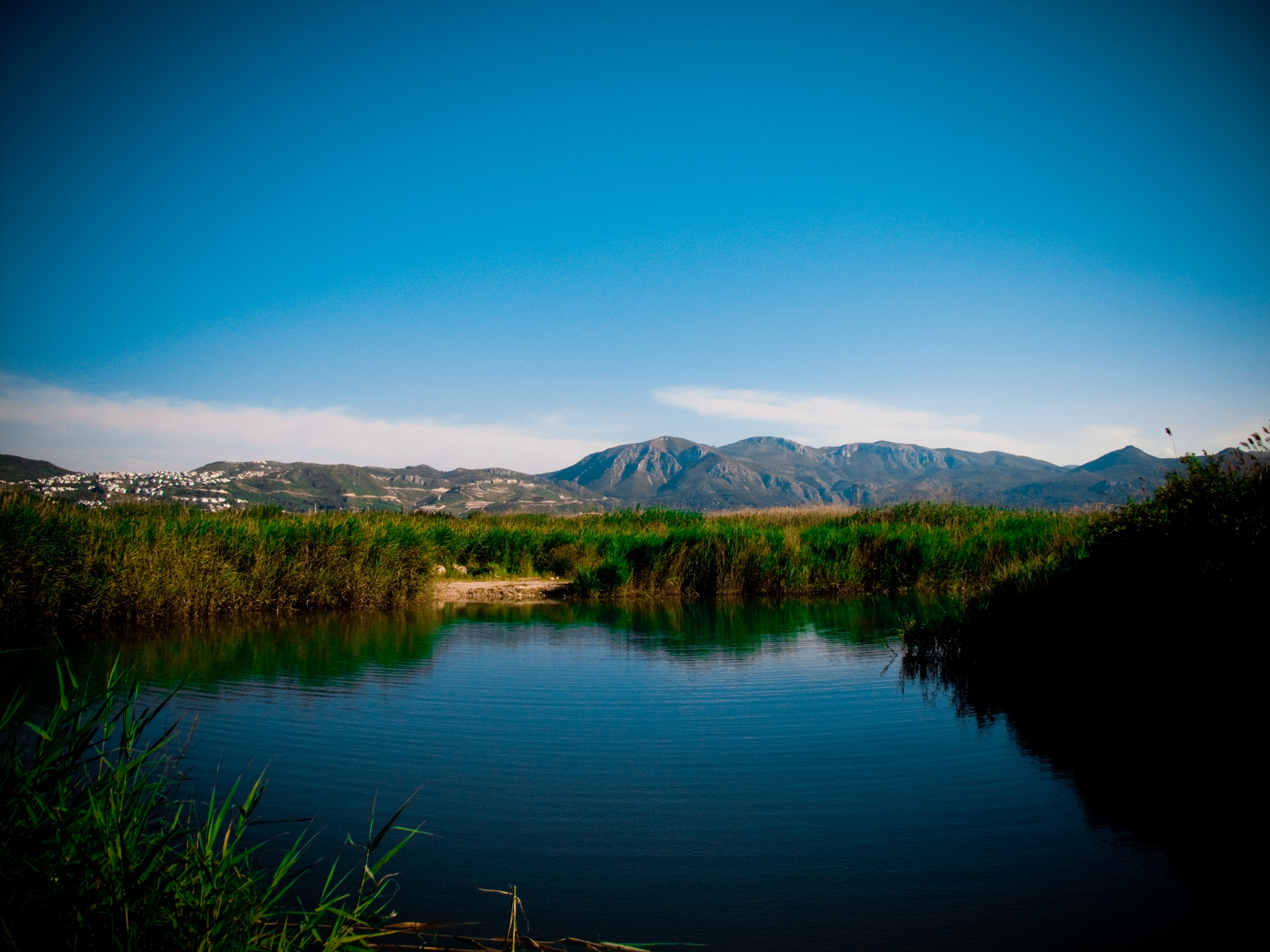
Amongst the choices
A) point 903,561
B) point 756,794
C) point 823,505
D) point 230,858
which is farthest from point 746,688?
point 823,505

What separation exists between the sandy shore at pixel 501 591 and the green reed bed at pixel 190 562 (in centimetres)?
86

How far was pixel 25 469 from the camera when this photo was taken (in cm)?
6034

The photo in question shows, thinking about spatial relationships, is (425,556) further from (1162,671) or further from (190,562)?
(1162,671)

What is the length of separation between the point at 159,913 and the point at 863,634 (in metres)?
11.2

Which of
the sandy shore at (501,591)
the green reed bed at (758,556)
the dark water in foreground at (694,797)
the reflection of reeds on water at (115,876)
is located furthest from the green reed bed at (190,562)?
the reflection of reeds on water at (115,876)

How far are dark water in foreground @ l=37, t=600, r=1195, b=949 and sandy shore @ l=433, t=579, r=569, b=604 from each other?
7.90 m

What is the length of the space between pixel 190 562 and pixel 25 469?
62148 millimetres

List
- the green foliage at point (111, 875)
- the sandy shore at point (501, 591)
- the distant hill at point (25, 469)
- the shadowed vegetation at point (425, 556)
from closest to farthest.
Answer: the green foliage at point (111, 875), the shadowed vegetation at point (425, 556), the sandy shore at point (501, 591), the distant hill at point (25, 469)

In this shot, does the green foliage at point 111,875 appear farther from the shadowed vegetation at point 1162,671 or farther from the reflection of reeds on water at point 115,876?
the shadowed vegetation at point 1162,671

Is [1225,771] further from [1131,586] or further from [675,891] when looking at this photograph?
[675,891]

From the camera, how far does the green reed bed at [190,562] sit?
1161cm

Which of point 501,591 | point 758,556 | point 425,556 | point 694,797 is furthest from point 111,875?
point 758,556

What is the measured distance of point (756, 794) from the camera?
5344 mm

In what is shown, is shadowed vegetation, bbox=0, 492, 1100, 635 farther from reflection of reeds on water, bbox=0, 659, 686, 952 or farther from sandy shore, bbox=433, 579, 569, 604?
reflection of reeds on water, bbox=0, 659, 686, 952
